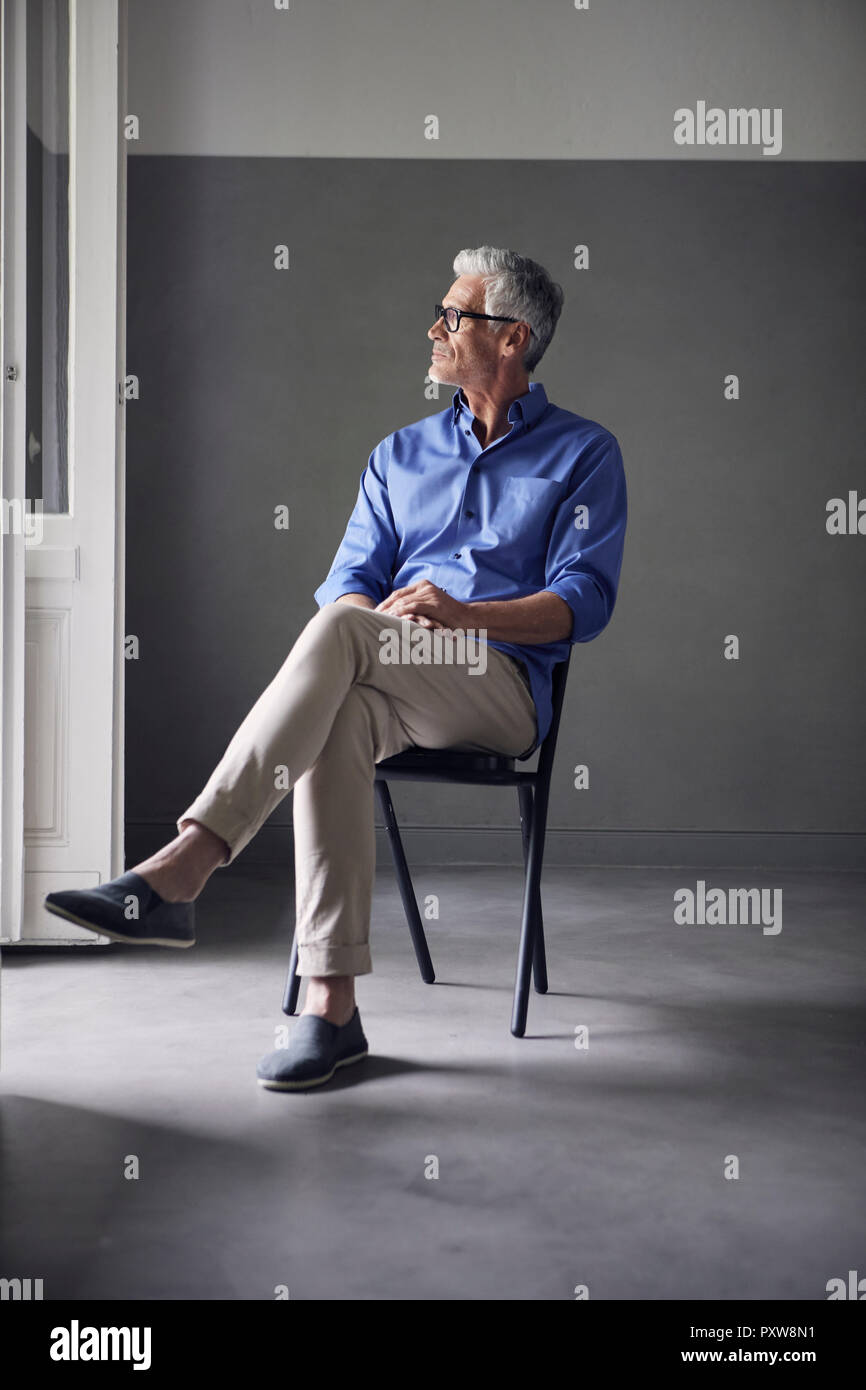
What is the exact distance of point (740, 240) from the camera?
155 inches

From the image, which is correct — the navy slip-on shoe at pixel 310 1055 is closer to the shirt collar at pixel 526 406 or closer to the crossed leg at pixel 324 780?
the crossed leg at pixel 324 780

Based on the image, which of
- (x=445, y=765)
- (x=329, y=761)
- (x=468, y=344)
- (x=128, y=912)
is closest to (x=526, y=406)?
(x=468, y=344)

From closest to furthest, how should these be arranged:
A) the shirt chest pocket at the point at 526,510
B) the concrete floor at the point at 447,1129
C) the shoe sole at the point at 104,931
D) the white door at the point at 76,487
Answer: the concrete floor at the point at 447,1129, the shoe sole at the point at 104,931, the shirt chest pocket at the point at 526,510, the white door at the point at 76,487

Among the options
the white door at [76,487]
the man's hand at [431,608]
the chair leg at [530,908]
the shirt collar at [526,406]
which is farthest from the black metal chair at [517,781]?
the white door at [76,487]

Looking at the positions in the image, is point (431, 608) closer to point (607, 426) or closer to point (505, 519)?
point (505, 519)

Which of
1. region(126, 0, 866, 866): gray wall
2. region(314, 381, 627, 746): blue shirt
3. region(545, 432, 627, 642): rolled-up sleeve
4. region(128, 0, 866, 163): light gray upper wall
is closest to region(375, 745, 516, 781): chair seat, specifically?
region(314, 381, 627, 746): blue shirt

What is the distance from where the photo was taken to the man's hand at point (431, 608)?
2047mm

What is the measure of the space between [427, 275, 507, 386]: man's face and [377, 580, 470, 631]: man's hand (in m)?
0.52

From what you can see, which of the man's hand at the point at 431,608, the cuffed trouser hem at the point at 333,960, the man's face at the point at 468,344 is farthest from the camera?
the man's face at the point at 468,344

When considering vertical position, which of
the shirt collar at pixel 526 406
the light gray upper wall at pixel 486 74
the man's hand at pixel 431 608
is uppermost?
the light gray upper wall at pixel 486 74

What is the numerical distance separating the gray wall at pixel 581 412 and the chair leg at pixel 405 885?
149 centimetres

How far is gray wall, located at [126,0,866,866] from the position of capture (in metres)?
3.90

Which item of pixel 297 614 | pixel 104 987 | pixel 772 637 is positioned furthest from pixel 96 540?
pixel 772 637

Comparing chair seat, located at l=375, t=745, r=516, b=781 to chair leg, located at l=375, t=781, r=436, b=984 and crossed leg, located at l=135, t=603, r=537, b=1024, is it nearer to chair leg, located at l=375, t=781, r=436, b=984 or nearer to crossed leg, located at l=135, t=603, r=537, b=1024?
crossed leg, located at l=135, t=603, r=537, b=1024
